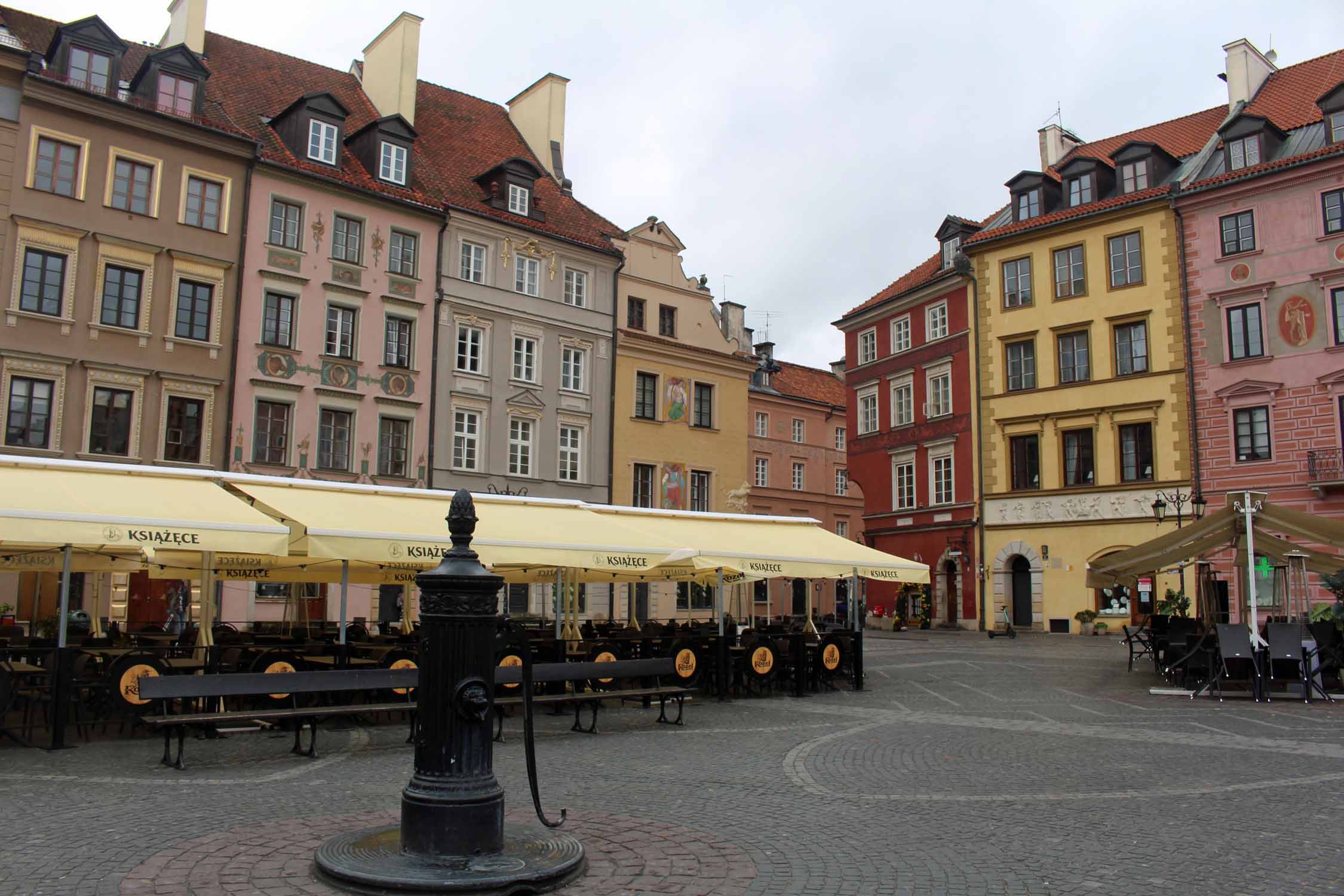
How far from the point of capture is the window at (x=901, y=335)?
43.8 metres

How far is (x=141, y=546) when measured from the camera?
11.2 meters

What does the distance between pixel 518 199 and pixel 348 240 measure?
21.1 ft

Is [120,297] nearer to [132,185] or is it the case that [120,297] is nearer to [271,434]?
[132,185]

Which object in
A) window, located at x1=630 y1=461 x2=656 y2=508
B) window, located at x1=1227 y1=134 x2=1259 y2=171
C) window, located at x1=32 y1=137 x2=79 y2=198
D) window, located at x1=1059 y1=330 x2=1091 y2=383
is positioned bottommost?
window, located at x1=630 y1=461 x2=656 y2=508

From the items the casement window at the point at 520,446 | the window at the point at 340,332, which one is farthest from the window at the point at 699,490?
the window at the point at 340,332

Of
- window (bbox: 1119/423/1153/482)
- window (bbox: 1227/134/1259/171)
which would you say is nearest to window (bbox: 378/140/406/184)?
window (bbox: 1119/423/1153/482)

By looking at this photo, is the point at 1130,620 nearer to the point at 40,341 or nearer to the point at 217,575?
the point at 217,575

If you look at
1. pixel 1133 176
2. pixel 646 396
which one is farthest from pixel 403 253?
pixel 1133 176

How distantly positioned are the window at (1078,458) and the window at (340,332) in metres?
23.8

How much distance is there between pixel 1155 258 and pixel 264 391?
2786cm

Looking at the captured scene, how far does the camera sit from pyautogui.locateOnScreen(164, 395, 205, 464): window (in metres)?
26.3

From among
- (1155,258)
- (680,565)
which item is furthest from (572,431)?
(1155,258)

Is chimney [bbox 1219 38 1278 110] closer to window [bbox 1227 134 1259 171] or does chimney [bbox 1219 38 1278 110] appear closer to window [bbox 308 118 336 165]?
window [bbox 1227 134 1259 171]

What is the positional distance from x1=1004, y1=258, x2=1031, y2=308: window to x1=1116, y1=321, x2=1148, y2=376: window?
358 cm
